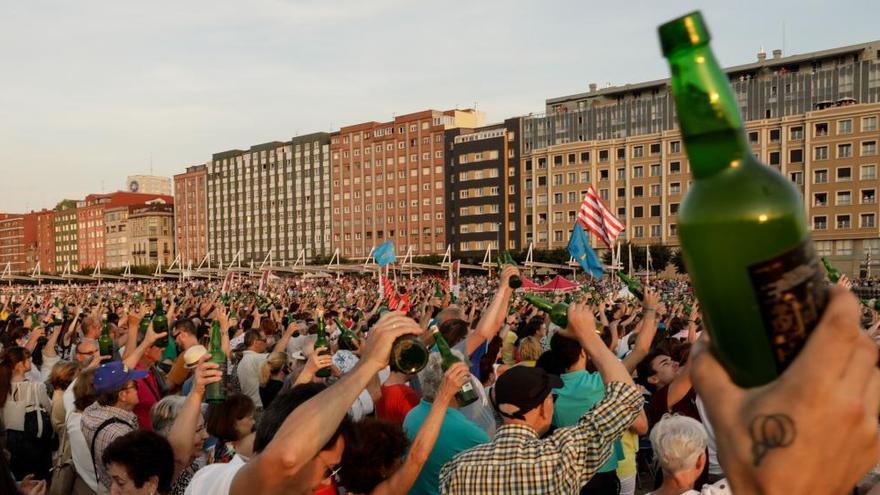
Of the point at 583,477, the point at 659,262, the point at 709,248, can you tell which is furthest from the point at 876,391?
the point at 659,262

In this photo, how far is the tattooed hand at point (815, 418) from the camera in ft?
3.47

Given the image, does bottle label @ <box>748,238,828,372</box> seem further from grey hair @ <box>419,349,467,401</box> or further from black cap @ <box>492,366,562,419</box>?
grey hair @ <box>419,349,467,401</box>

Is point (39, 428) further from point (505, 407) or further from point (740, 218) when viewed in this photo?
point (740, 218)

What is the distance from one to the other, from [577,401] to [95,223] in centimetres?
17030

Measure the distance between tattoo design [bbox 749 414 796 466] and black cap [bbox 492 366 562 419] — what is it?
2.17 meters

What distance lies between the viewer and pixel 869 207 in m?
70.8

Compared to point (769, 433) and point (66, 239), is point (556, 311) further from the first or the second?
point (66, 239)

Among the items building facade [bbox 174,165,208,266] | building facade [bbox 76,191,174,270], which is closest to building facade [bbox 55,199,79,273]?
building facade [bbox 76,191,174,270]

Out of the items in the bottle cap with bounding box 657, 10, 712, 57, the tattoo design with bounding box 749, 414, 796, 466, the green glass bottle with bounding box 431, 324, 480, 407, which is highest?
the bottle cap with bounding box 657, 10, 712, 57

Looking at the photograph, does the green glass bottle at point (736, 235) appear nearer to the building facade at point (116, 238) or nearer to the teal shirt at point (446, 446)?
the teal shirt at point (446, 446)

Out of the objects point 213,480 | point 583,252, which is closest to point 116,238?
point 583,252

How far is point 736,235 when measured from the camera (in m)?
1.07

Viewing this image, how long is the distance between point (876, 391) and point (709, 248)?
34cm

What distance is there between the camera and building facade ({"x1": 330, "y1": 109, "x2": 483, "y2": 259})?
105 m
